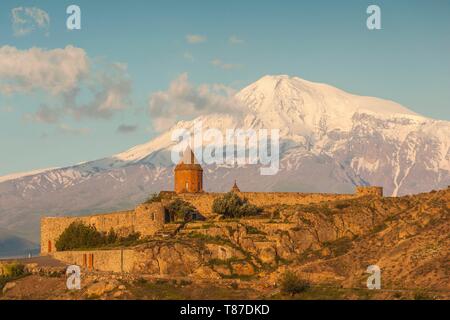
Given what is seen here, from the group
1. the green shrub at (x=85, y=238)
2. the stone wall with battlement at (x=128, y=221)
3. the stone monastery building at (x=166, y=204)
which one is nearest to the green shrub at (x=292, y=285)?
the stone monastery building at (x=166, y=204)

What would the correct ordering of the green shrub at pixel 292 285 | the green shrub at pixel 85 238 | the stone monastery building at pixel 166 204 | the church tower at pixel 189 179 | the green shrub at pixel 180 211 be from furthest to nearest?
the church tower at pixel 189 179
the green shrub at pixel 180 211
the green shrub at pixel 85 238
the stone monastery building at pixel 166 204
the green shrub at pixel 292 285

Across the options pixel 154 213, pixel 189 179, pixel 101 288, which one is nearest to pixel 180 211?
pixel 154 213

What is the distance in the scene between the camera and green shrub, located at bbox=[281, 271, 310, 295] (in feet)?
260

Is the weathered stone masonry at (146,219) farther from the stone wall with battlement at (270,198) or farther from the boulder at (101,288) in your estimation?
the boulder at (101,288)

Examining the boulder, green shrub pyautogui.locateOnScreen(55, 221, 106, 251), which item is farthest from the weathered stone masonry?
the boulder

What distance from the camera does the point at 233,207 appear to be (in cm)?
10275

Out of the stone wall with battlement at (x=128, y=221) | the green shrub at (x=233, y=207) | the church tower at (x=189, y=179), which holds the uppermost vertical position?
the church tower at (x=189, y=179)

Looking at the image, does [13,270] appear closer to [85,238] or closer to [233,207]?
[85,238]

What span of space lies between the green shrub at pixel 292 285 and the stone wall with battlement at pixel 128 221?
21.9m

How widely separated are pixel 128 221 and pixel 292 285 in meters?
26.6

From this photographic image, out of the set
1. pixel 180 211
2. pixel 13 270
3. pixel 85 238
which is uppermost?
pixel 180 211

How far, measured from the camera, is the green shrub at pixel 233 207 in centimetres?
10231
